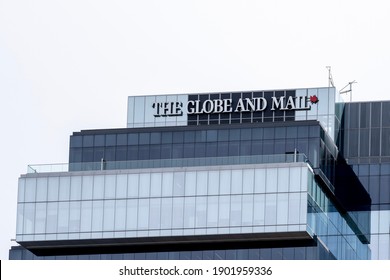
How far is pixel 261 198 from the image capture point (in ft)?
495

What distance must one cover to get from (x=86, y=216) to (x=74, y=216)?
1177 mm

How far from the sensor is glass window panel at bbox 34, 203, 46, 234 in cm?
15662

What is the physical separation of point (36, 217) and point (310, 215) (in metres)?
26.9

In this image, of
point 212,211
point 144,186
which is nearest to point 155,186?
point 144,186

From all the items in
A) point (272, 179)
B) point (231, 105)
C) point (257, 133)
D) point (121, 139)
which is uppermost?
point (231, 105)

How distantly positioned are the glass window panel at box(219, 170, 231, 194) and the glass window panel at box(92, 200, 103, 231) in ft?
39.8

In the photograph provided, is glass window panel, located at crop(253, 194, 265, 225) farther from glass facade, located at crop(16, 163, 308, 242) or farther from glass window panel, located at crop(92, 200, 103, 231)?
glass window panel, located at crop(92, 200, 103, 231)

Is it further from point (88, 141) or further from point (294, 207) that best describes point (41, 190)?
point (294, 207)

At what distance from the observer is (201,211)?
153125 mm

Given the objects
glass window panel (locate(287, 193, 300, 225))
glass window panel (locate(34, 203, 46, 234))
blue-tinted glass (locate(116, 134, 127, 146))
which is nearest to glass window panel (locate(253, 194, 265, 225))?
glass window panel (locate(287, 193, 300, 225))

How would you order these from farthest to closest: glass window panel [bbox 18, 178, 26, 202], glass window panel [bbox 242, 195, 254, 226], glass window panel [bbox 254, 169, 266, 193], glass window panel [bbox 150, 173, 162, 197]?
glass window panel [bbox 18, 178, 26, 202], glass window panel [bbox 150, 173, 162, 197], glass window panel [bbox 242, 195, 254, 226], glass window panel [bbox 254, 169, 266, 193]
